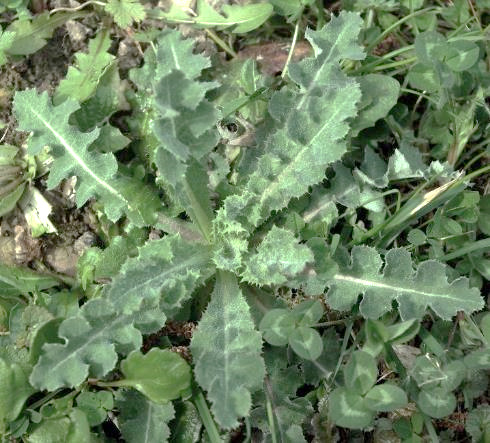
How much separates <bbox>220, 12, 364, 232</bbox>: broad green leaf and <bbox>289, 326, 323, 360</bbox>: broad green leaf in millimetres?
522

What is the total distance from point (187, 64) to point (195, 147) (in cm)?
37

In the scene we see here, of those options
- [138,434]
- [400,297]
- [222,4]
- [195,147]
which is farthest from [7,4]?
[400,297]

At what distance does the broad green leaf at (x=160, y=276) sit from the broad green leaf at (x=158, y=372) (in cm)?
19

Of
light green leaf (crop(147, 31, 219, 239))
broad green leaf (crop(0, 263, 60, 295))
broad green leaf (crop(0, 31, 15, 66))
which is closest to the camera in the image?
light green leaf (crop(147, 31, 219, 239))

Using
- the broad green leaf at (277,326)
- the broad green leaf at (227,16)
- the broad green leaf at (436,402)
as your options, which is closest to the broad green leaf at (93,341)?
the broad green leaf at (277,326)

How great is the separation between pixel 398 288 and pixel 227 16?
65.7 inches

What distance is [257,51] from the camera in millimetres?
3354

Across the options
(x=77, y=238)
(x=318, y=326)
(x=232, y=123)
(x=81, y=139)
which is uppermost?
(x=81, y=139)

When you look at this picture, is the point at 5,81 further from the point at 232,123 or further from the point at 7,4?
the point at 232,123

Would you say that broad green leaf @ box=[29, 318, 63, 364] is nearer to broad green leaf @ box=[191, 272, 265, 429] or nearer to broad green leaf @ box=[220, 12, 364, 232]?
broad green leaf @ box=[191, 272, 265, 429]

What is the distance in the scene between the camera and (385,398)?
8.04 ft

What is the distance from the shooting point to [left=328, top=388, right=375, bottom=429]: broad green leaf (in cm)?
245

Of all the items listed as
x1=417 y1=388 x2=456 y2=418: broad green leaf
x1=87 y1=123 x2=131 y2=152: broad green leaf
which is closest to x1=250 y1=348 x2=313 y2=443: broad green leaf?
x1=417 y1=388 x2=456 y2=418: broad green leaf

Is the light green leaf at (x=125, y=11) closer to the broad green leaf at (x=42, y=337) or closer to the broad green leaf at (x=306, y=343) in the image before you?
the broad green leaf at (x=42, y=337)
